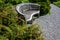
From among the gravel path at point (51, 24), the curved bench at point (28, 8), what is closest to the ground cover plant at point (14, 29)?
the gravel path at point (51, 24)

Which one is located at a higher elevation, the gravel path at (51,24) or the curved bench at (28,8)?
the curved bench at (28,8)

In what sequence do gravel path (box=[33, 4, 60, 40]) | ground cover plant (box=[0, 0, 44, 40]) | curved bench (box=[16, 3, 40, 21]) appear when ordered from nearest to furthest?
ground cover plant (box=[0, 0, 44, 40]) → gravel path (box=[33, 4, 60, 40]) → curved bench (box=[16, 3, 40, 21])

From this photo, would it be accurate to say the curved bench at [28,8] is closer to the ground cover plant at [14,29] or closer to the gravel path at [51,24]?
the gravel path at [51,24]

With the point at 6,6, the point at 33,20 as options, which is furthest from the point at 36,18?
the point at 6,6

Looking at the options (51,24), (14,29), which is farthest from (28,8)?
(14,29)

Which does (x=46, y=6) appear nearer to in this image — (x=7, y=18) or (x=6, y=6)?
(x=6, y=6)

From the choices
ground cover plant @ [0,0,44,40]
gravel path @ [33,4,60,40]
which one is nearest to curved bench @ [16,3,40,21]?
gravel path @ [33,4,60,40]

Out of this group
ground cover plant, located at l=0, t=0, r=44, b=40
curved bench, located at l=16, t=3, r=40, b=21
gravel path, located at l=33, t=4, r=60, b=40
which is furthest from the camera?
curved bench, located at l=16, t=3, r=40, b=21

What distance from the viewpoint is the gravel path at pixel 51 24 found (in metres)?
8.16

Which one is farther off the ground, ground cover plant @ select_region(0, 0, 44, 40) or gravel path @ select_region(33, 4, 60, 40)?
ground cover plant @ select_region(0, 0, 44, 40)

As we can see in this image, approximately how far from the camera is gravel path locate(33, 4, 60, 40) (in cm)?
816

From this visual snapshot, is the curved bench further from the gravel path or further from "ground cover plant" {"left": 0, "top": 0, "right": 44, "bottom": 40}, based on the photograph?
"ground cover plant" {"left": 0, "top": 0, "right": 44, "bottom": 40}

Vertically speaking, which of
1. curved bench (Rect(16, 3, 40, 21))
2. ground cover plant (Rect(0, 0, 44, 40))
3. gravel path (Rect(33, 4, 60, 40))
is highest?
ground cover plant (Rect(0, 0, 44, 40))

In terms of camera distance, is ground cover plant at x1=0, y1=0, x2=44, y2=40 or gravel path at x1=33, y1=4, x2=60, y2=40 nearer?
ground cover plant at x1=0, y1=0, x2=44, y2=40
